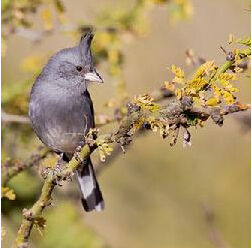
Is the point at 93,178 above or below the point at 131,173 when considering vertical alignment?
below

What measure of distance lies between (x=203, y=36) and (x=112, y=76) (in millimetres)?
4408

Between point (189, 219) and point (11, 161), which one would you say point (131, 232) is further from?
point (11, 161)

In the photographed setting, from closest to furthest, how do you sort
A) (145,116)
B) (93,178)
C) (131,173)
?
(145,116) → (93,178) → (131,173)

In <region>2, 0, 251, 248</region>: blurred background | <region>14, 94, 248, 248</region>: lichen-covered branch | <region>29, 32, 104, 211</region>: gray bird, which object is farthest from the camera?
<region>2, 0, 251, 248</region>: blurred background

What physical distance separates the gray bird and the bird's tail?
35 cm

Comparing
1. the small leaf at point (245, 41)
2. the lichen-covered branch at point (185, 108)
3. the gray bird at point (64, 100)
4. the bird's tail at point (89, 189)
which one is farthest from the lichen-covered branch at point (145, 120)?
the bird's tail at point (89, 189)

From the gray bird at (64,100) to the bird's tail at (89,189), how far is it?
346 millimetres

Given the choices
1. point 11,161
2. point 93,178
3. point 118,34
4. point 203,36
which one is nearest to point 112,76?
point 118,34

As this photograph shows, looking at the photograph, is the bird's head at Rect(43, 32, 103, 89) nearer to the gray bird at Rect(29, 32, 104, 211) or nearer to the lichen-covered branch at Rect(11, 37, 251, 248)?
the gray bird at Rect(29, 32, 104, 211)

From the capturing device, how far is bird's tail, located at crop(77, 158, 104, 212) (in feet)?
17.2

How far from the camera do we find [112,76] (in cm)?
587

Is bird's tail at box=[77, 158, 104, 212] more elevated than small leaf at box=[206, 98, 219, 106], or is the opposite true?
bird's tail at box=[77, 158, 104, 212]

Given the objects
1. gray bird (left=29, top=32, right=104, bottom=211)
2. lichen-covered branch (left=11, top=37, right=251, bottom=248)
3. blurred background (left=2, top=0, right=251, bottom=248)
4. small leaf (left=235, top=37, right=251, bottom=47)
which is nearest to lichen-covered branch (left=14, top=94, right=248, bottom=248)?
lichen-covered branch (left=11, top=37, right=251, bottom=248)

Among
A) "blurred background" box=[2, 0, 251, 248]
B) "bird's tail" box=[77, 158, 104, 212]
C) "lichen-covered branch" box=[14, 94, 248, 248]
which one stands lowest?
"lichen-covered branch" box=[14, 94, 248, 248]
